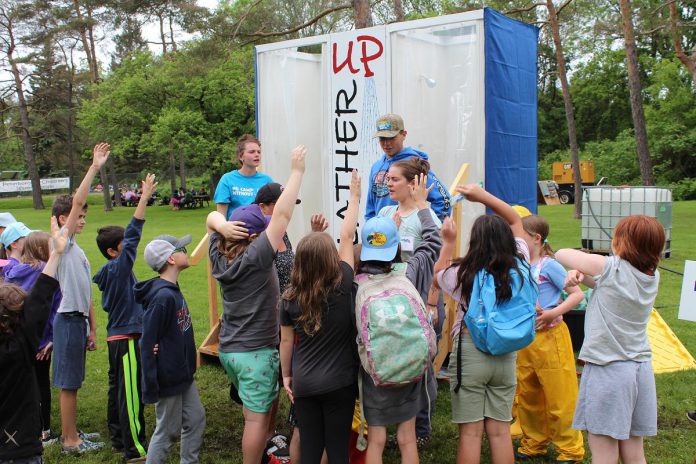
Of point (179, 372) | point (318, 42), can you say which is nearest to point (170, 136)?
point (318, 42)

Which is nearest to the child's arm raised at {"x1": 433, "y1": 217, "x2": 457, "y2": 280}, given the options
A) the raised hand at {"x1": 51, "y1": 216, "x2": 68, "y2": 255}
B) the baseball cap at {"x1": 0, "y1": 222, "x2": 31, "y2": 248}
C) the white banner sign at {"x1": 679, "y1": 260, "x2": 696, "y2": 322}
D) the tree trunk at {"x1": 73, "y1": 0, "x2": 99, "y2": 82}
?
the white banner sign at {"x1": 679, "y1": 260, "x2": 696, "y2": 322}

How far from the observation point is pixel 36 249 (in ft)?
13.5

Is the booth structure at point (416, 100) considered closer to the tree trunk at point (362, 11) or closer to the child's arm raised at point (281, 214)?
the child's arm raised at point (281, 214)

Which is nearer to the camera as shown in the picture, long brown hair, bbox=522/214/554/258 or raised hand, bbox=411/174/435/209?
raised hand, bbox=411/174/435/209

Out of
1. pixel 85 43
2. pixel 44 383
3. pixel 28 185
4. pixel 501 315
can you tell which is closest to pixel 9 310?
pixel 44 383

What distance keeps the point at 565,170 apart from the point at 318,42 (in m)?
26.8

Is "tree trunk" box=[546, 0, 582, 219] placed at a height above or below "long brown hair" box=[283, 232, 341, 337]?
above

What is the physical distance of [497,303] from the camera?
3.06 metres

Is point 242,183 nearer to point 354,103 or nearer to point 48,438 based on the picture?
point 354,103

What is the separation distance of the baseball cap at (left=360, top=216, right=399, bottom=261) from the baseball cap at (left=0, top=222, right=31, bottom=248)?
A: 9.11 feet

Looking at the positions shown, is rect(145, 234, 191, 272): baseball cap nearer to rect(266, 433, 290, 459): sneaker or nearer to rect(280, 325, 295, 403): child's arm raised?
rect(280, 325, 295, 403): child's arm raised

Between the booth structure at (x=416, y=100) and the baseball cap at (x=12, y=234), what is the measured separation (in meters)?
2.84

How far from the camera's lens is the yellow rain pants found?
367 cm

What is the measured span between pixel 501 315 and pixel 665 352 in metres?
3.19
